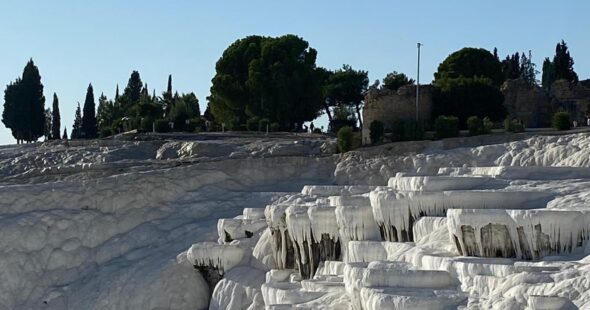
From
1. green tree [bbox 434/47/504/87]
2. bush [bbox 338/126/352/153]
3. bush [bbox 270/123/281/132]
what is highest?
green tree [bbox 434/47/504/87]

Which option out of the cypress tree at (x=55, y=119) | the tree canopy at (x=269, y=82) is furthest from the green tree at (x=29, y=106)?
the tree canopy at (x=269, y=82)

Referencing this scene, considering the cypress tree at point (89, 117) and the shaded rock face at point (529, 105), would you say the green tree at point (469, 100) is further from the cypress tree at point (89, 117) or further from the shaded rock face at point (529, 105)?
the cypress tree at point (89, 117)

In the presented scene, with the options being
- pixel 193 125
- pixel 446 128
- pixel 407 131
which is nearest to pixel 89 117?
pixel 193 125

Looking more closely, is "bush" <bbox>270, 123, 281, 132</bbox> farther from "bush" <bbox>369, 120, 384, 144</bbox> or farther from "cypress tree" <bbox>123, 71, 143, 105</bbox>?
"cypress tree" <bbox>123, 71, 143, 105</bbox>

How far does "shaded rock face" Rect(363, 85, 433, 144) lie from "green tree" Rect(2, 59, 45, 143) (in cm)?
2176

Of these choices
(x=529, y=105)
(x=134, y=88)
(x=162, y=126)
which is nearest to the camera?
(x=529, y=105)

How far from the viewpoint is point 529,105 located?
3966 cm

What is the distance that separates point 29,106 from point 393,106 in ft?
75.5

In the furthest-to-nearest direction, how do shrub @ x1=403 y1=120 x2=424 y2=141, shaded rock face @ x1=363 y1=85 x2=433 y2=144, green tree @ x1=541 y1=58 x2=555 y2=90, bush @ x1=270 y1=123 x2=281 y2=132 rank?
green tree @ x1=541 y1=58 x2=555 y2=90, bush @ x1=270 y1=123 x2=281 y2=132, shaded rock face @ x1=363 y1=85 x2=433 y2=144, shrub @ x1=403 y1=120 x2=424 y2=141

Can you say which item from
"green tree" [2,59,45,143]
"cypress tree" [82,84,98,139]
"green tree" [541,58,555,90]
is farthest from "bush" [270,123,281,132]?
"green tree" [541,58,555,90]

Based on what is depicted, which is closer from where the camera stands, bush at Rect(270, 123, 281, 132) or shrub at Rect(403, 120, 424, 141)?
shrub at Rect(403, 120, 424, 141)

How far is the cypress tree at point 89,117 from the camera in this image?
59562 millimetres

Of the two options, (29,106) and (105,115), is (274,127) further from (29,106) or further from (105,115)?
(105,115)

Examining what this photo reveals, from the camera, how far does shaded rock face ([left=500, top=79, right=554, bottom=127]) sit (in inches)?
1551
